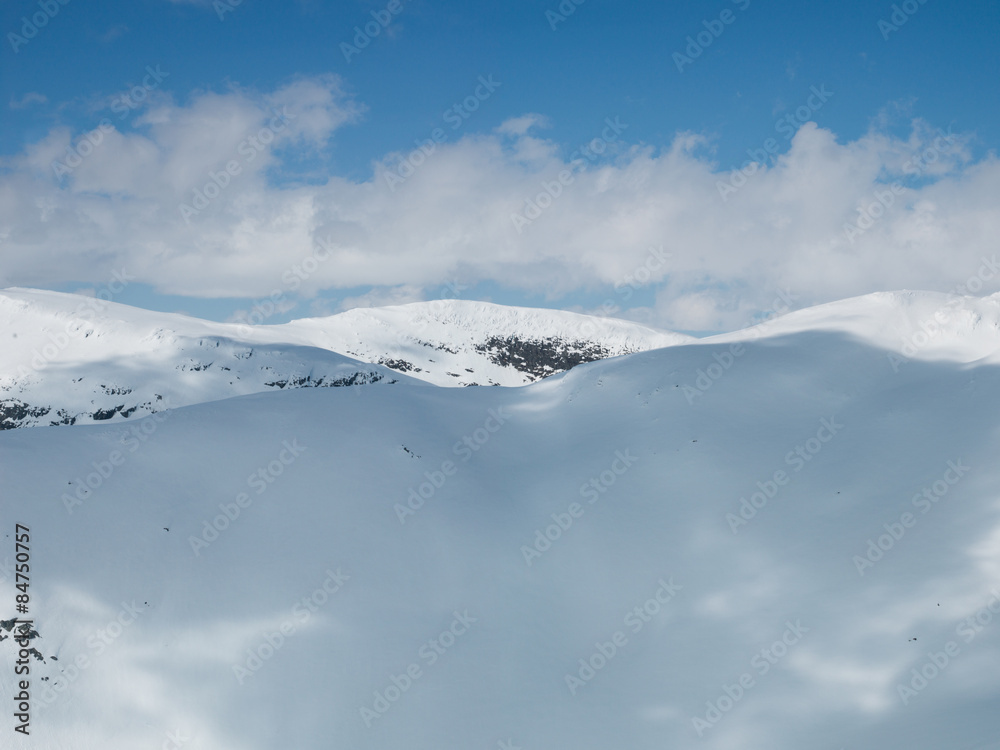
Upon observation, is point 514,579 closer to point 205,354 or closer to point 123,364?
point 205,354

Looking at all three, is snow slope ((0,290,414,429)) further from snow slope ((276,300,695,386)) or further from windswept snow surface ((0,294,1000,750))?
windswept snow surface ((0,294,1000,750))

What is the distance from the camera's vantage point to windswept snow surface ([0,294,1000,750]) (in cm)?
1295

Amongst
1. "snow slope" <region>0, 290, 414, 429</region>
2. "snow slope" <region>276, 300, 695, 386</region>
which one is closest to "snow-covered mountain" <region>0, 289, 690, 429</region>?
"snow slope" <region>0, 290, 414, 429</region>

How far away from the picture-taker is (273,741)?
12.6 meters

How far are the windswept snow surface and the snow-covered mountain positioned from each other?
41491 millimetres

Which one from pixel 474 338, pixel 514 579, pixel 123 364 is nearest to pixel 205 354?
pixel 123 364

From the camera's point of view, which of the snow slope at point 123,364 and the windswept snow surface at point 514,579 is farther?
the snow slope at point 123,364

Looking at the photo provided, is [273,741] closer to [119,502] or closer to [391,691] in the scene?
[391,691]

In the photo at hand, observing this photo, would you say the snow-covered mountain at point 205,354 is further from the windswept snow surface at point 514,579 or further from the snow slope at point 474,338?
the windswept snow surface at point 514,579

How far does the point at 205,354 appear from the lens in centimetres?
10350

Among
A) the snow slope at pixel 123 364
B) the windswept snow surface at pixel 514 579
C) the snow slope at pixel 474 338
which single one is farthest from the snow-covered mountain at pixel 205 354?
the windswept snow surface at pixel 514 579

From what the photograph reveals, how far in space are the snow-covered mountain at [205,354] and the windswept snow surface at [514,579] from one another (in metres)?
41.5

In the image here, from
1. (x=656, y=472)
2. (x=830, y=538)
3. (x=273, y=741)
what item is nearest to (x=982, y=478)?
(x=830, y=538)

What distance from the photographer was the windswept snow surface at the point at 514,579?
1295cm
